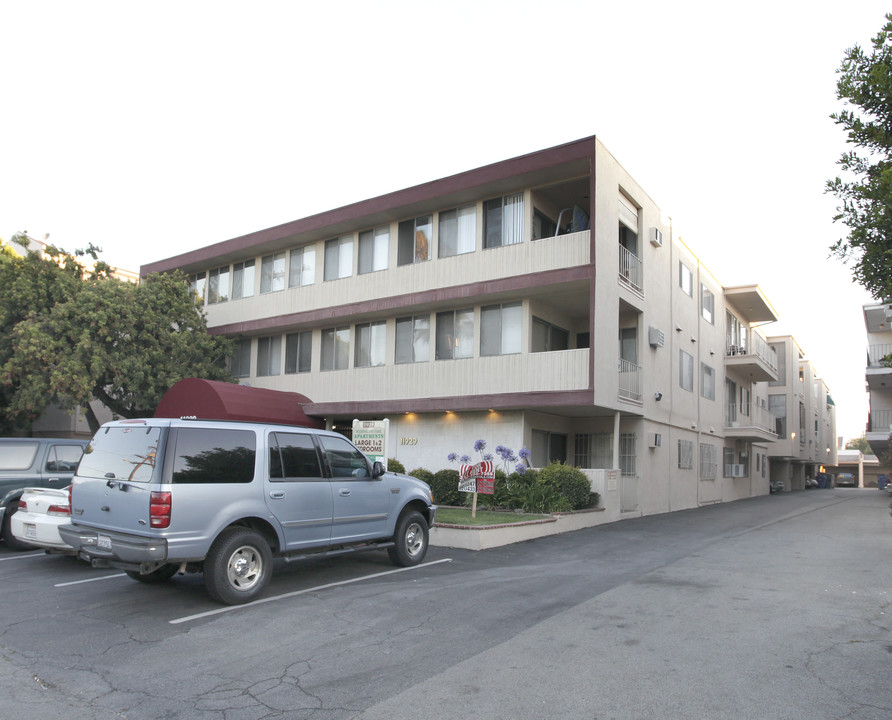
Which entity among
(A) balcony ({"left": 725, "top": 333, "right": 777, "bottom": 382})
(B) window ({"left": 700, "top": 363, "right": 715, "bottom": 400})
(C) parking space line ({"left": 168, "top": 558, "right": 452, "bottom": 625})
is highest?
(A) balcony ({"left": 725, "top": 333, "right": 777, "bottom": 382})

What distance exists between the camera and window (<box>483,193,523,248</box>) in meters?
19.6

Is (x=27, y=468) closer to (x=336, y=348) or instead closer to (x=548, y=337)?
(x=336, y=348)

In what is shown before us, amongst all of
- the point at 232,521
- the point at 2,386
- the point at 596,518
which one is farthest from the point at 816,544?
the point at 2,386

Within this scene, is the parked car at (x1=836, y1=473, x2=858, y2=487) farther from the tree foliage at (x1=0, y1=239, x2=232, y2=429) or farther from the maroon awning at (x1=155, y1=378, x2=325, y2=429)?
the tree foliage at (x1=0, y1=239, x2=232, y2=429)

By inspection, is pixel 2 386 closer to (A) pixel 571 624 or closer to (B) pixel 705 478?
(A) pixel 571 624

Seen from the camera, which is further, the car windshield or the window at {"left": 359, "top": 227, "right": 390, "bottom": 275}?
the window at {"left": 359, "top": 227, "right": 390, "bottom": 275}

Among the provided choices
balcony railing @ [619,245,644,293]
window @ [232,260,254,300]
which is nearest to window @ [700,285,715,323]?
balcony railing @ [619,245,644,293]

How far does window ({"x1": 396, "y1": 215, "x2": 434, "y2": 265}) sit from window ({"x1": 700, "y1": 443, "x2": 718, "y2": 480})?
559 inches

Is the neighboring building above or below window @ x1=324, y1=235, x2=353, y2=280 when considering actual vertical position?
below

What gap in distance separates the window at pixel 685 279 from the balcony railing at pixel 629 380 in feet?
20.3

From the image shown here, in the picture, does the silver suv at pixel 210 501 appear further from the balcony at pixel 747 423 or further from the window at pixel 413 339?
the balcony at pixel 747 423

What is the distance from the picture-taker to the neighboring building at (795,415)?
1747 inches

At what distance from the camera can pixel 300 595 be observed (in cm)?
855

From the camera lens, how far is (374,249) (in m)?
22.7
